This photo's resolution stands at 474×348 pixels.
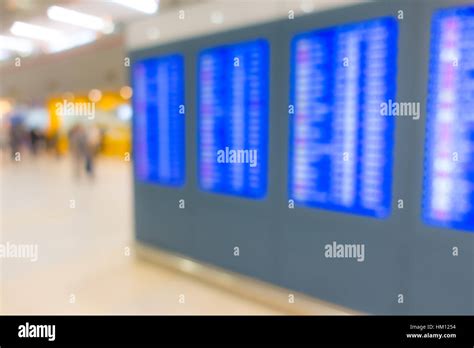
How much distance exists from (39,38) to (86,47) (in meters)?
2.09

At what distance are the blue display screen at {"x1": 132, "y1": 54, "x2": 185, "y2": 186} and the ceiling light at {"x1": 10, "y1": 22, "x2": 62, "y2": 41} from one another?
472 centimetres

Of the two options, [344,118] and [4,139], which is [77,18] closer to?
[344,118]

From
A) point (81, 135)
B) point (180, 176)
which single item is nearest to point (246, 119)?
point (180, 176)

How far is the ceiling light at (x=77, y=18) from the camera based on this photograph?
621 cm

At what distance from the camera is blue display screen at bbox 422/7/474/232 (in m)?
2.09

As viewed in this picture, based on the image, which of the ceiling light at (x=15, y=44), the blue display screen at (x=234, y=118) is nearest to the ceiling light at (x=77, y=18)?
the ceiling light at (x=15, y=44)

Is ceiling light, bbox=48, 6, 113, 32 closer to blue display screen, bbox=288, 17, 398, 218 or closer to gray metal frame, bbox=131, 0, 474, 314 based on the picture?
gray metal frame, bbox=131, 0, 474, 314

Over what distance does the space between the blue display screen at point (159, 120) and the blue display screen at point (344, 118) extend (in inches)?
48.1

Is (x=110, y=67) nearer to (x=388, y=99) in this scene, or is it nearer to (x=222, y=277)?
(x=222, y=277)

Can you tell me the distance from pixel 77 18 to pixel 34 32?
1665 mm

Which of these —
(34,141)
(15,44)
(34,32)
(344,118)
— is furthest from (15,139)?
(344,118)

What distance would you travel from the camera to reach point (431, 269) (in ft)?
7.48

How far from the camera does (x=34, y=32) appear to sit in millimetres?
7730

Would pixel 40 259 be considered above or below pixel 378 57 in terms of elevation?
below
